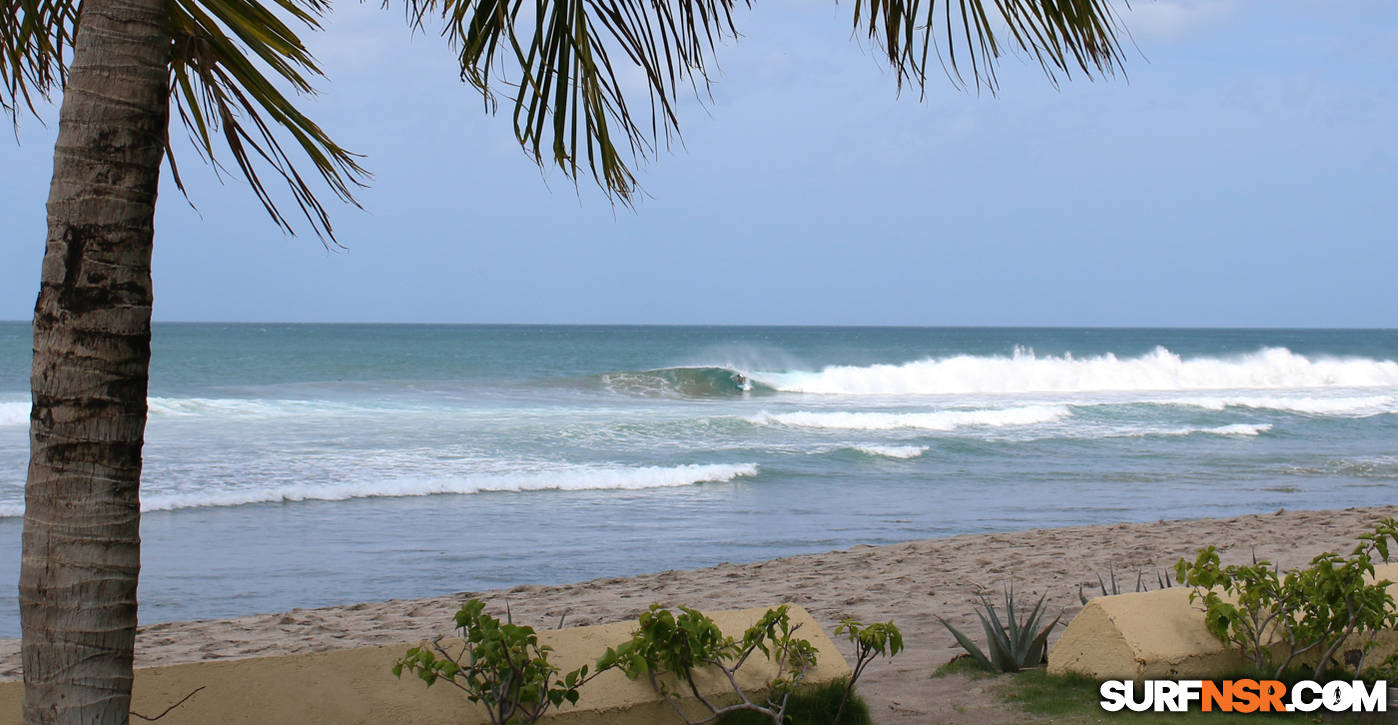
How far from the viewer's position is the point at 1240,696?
3.67m

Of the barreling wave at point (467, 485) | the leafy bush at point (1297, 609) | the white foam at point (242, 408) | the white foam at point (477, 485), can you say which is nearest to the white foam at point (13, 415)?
the white foam at point (242, 408)

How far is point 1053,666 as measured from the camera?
4.03 meters

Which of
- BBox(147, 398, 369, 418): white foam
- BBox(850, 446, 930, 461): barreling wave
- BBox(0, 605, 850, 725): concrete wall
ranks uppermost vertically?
BBox(0, 605, 850, 725): concrete wall

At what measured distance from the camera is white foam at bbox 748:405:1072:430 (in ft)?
→ 67.5

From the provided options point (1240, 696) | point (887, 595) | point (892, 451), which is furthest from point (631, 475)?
point (1240, 696)

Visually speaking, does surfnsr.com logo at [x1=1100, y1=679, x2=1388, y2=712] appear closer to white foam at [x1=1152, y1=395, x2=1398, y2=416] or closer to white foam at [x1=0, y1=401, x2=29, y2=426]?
white foam at [x1=0, y1=401, x2=29, y2=426]

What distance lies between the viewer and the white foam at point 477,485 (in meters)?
11.5

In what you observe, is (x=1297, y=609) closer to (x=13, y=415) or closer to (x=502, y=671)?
(x=502, y=671)

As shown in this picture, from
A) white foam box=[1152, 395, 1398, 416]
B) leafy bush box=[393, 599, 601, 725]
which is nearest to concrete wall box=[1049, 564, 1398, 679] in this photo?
leafy bush box=[393, 599, 601, 725]

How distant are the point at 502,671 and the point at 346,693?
0.41 metres

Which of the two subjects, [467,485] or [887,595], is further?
[467,485]

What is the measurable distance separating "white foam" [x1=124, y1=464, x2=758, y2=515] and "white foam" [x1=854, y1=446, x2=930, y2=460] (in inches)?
99.5

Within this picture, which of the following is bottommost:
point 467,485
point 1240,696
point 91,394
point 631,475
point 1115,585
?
point 467,485

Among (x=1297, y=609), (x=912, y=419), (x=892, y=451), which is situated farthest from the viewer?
(x=912, y=419)
